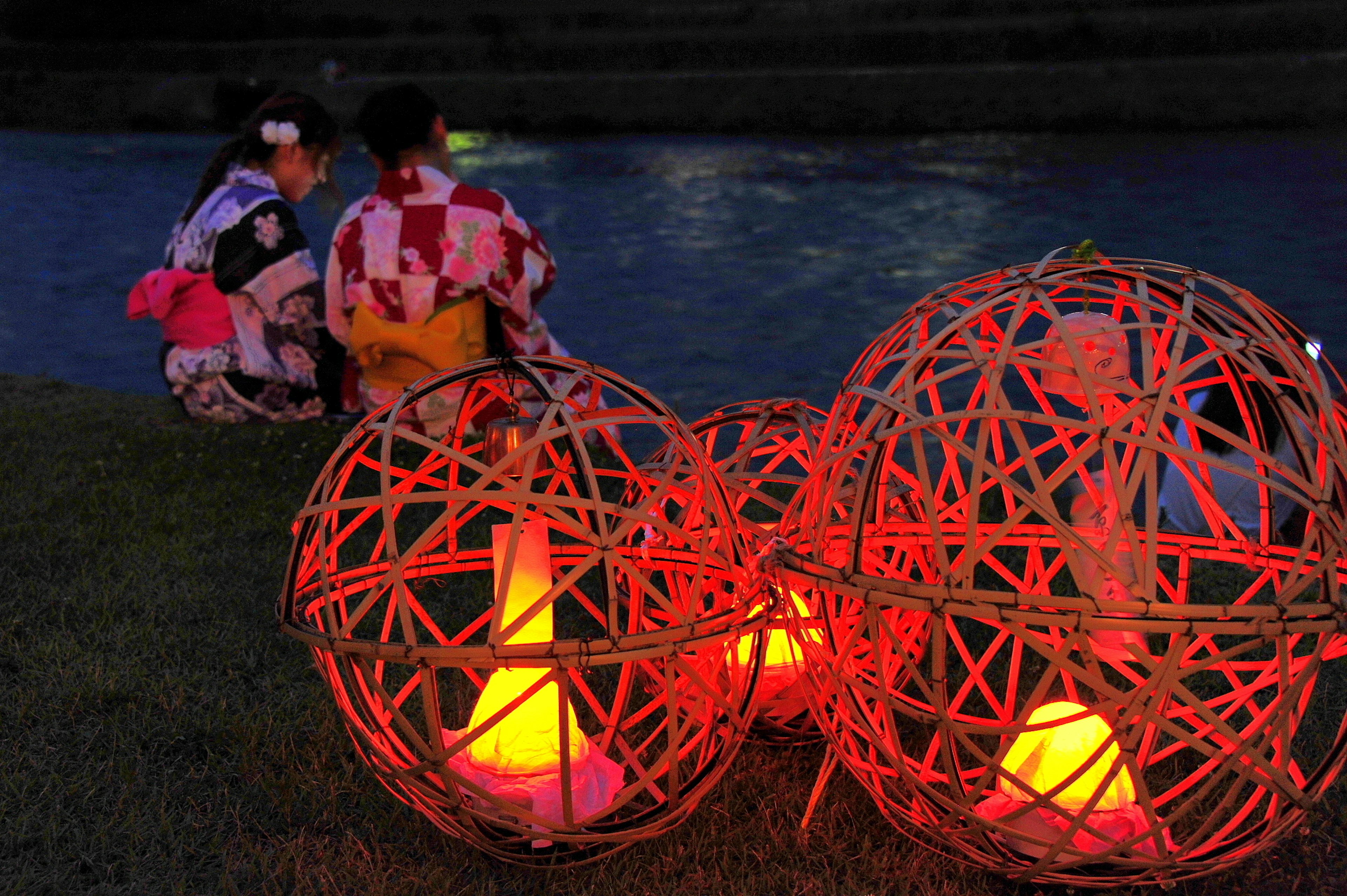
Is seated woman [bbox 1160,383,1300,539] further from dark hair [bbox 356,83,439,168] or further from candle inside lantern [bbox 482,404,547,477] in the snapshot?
dark hair [bbox 356,83,439,168]

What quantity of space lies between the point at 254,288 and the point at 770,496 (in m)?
2.44

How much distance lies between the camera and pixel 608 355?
5086 millimetres

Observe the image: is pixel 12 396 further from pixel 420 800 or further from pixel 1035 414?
pixel 1035 414

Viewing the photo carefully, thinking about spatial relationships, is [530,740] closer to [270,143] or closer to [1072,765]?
[1072,765]

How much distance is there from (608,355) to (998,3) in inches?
474

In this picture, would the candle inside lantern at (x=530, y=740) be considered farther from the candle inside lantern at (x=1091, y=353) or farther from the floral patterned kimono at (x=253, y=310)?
the floral patterned kimono at (x=253, y=310)

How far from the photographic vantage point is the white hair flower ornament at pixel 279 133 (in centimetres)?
356

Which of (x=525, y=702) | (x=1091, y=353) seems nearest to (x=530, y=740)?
(x=525, y=702)

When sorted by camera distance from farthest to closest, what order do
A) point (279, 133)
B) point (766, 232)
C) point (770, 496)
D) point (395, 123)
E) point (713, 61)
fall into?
point (713, 61), point (766, 232), point (279, 133), point (395, 123), point (770, 496)

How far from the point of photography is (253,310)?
12.0ft

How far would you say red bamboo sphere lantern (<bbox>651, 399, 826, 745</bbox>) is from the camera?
154 cm

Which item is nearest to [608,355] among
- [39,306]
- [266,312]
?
[266,312]

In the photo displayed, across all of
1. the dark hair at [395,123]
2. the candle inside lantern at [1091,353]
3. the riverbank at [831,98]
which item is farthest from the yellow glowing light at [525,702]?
the riverbank at [831,98]

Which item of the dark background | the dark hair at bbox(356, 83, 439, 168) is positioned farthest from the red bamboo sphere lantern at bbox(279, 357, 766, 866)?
the dark background
